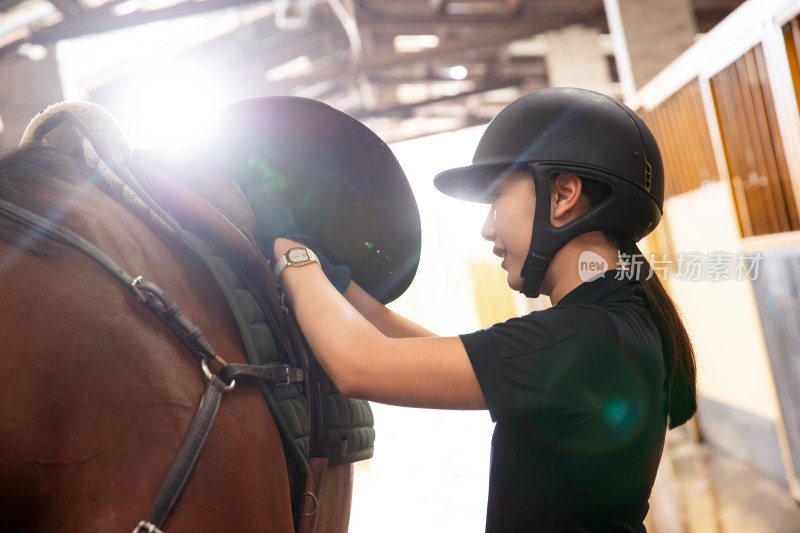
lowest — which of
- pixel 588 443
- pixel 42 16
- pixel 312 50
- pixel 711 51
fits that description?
pixel 588 443

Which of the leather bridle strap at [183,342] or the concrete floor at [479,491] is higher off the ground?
the leather bridle strap at [183,342]

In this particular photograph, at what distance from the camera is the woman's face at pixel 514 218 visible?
3.82 feet

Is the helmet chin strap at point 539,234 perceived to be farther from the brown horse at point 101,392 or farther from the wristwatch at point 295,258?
the brown horse at point 101,392

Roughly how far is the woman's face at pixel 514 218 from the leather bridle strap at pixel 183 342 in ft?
1.82

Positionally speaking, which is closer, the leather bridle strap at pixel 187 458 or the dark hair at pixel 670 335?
the leather bridle strap at pixel 187 458

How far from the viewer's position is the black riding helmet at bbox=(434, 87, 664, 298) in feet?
3.76

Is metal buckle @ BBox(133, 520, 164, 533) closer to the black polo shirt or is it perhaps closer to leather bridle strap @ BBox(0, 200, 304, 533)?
leather bridle strap @ BBox(0, 200, 304, 533)

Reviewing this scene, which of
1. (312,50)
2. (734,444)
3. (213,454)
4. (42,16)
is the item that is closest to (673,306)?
(213,454)

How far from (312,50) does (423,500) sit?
6852 millimetres

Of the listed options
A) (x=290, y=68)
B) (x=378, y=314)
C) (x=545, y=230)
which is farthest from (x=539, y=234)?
(x=290, y=68)

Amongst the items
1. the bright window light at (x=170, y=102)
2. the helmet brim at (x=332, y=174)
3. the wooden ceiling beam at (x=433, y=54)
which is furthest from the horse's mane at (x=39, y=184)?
the wooden ceiling beam at (x=433, y=54)

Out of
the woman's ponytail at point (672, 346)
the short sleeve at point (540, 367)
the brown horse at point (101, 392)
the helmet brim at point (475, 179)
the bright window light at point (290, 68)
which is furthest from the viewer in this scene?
the bright window light at point (290, 68)

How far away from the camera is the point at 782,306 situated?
3023mm

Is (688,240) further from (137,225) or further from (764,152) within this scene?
(137,225)
